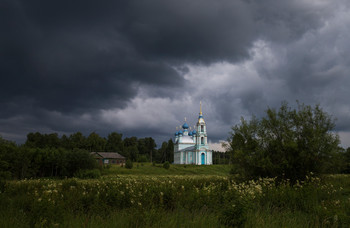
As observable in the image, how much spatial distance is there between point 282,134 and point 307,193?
9219 millimetres

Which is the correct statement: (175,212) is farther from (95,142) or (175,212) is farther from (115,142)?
(115,142)

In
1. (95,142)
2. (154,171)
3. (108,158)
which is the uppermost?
(95,142)

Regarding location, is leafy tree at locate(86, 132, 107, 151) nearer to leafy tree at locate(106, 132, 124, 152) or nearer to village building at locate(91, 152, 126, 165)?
leafy tree at locate(106, 132, 124, 152)

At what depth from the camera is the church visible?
85.7 metres

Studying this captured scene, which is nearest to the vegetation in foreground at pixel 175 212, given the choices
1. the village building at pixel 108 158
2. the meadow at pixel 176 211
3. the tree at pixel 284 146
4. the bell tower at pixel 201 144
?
the meadow at pixel 176 211

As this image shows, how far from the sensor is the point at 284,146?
19.1 meters

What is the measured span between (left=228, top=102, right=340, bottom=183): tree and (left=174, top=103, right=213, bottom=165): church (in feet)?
209

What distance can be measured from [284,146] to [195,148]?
68188 millimetres

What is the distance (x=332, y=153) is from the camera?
746 inches

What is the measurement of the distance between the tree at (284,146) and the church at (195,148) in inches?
2513

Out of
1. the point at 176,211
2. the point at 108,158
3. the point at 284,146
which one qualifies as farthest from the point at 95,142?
the point at 176,211

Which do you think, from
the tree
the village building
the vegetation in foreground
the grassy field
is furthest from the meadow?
the village building

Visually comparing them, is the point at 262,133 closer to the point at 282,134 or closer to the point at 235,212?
the point at 282,134

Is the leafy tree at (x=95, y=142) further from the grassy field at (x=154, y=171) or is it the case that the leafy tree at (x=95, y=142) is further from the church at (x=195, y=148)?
the grassy field at (x=154, y=171)
